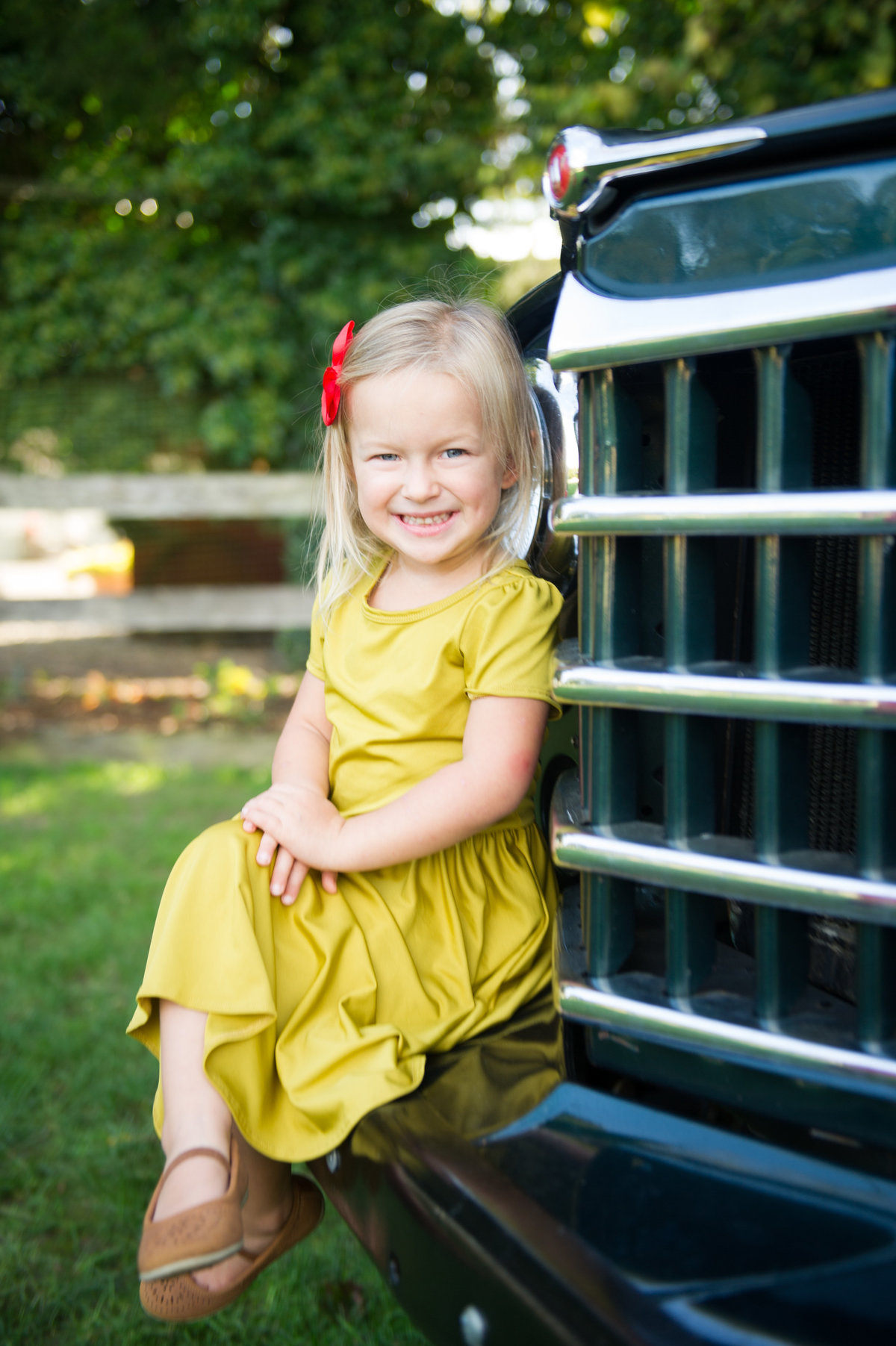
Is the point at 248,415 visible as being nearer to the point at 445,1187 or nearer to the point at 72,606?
the point at 72,606

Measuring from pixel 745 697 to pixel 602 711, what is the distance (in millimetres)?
198

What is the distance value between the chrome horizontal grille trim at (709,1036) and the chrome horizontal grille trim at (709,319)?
0.62 metres

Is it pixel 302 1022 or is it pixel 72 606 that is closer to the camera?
pixel 302 1022

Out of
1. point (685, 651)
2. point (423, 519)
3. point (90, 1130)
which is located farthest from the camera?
point (90, 1130)

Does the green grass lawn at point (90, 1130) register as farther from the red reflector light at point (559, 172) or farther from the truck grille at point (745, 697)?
the red reflector light at point (559, 172)

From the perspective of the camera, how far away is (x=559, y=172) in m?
1.09

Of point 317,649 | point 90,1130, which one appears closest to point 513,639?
point 317,649

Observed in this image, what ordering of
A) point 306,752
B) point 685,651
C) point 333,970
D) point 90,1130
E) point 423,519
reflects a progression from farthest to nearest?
point 90,1130, point 306,752, point 423,519, point 333,970, point 685,651

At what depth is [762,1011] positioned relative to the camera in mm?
1016

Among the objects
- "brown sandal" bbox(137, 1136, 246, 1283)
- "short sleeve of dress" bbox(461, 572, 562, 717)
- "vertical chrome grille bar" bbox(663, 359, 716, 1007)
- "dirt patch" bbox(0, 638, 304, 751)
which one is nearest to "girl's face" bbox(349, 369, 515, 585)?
"short sleeve of dress" bbox(461, 572, 562, 717)

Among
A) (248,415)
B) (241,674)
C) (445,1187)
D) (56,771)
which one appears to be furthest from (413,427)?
(248,415)

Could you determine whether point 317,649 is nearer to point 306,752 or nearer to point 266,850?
point 306,752

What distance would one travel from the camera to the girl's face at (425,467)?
146cm

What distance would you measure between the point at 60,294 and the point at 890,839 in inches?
281
